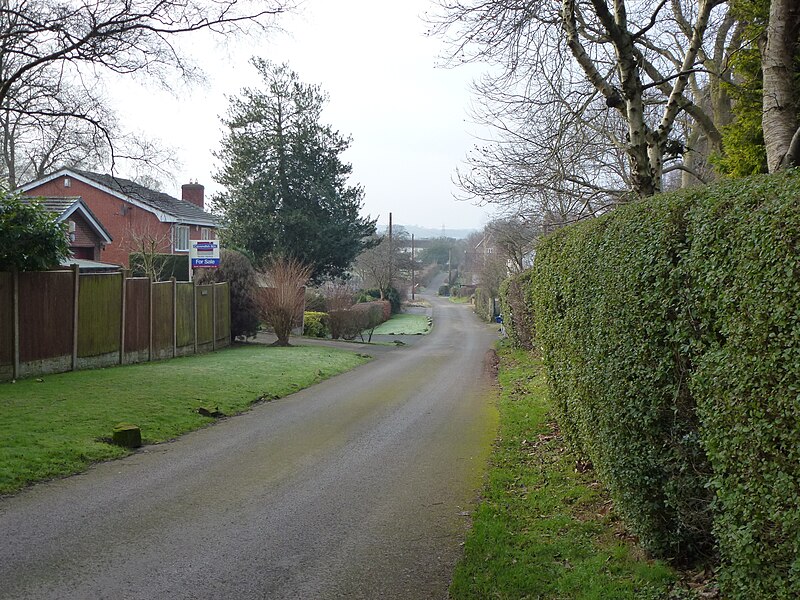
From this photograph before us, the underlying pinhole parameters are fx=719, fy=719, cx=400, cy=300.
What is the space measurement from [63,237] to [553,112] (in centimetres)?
1108

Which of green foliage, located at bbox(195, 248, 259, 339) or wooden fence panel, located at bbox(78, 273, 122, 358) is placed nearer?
wooden fence panel, located at bbox(78, 273, 122, 358)

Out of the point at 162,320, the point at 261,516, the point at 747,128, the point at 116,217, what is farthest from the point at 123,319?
the point at 116,217

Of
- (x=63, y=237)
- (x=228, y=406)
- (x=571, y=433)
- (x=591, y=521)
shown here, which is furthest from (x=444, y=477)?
(x=63, y=237)

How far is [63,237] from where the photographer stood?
53.5ft

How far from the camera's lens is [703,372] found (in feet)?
13.2

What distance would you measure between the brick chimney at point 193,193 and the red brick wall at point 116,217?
11232mm

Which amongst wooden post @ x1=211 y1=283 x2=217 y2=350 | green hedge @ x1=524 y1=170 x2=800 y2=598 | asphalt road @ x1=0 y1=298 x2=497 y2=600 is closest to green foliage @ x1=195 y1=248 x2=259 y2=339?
wooden post @ x1=211 y1=283 x2=217 y2=350

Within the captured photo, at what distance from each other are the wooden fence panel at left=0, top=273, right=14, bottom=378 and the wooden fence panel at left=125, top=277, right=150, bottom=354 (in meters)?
4.57

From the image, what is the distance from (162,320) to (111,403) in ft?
31.5

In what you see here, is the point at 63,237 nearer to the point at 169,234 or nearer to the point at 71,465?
the point at 71,465

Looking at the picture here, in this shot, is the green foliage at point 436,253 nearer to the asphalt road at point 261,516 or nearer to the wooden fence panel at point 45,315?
the wooden fence panel at point 45,315

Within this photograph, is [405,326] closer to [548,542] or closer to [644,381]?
[548,542]

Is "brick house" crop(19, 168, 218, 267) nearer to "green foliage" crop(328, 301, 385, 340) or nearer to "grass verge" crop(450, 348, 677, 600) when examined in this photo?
"green foliage" crop(328, 301, 385, 340)

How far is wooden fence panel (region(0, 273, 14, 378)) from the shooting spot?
48.4ft
